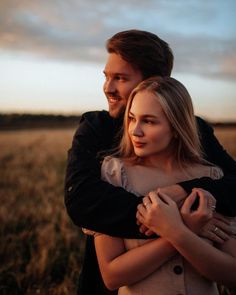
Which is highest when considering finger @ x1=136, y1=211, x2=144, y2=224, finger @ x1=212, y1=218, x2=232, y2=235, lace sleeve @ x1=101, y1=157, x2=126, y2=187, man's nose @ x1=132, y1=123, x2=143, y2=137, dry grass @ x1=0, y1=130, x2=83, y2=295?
man's nose @ x1=132, y1=123, x2=143, y2=137

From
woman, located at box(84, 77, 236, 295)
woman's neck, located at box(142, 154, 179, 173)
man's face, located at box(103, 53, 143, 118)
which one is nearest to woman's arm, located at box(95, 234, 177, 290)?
woman, located at box(84, 77, 236, 295)

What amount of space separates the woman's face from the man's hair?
0.43m

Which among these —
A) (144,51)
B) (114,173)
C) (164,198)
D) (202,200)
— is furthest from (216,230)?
(144,51)

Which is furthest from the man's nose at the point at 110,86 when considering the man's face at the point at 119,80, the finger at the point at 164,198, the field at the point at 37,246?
the field at the point at 37,246

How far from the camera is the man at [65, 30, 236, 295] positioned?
2.06 m

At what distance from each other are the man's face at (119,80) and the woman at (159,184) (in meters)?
0.27

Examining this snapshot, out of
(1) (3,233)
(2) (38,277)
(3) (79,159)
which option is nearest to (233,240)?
(3) (79,159)

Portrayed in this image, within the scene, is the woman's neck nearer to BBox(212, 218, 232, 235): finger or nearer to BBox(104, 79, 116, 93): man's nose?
BBox(212, 218, 232, 235): finger

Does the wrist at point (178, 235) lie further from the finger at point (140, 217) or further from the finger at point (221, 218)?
the finger at point (221, 218)

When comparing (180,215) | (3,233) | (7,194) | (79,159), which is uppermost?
(79,159)

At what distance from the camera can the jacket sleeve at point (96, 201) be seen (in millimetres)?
2045

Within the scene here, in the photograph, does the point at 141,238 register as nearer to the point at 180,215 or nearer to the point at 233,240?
the point at 180,215

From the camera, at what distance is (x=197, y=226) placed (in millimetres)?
2014

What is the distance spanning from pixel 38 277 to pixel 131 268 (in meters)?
2.34
